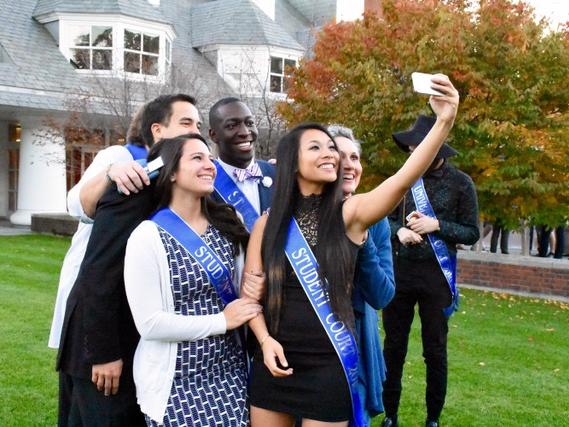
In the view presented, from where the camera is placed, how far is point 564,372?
6484 millimetres

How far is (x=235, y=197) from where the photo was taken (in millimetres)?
3354

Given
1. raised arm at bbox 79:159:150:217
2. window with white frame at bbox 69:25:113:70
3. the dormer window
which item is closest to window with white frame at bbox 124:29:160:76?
the dormer window

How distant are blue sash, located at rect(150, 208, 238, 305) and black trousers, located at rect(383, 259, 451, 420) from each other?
2070 mm

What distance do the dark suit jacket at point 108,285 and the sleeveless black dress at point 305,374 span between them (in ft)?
1.83

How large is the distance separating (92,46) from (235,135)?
19411 mm

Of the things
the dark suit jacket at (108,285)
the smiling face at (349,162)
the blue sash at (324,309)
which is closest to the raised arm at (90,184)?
the dark suit jacket at (108,285)

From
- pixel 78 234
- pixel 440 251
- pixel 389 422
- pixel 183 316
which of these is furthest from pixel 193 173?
pixel 389 422

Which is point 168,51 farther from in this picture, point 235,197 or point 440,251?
point 235,197

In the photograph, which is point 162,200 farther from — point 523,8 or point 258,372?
point 523,8

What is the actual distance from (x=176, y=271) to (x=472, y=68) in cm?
952

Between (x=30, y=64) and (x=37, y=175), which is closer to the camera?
(x=30, y=64)

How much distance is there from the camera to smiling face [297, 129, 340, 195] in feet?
8.96

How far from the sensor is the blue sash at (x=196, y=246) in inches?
105

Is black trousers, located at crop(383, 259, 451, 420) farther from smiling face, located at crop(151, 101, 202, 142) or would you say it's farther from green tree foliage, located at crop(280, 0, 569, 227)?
green tree foliage, located at crop(280, 0, 569, 227)
